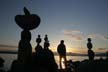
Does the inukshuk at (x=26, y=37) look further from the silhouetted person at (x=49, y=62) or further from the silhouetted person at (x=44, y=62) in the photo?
the silhouetted person at (x=49, y=62)

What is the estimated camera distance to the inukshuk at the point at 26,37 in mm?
4609

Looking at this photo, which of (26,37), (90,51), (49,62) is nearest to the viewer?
(49,62)

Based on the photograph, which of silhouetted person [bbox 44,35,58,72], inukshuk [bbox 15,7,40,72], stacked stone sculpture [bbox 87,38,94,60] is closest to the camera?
silhouetted person [bbox 44,35,58,72]

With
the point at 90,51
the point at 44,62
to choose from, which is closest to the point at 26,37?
the point at 44,62

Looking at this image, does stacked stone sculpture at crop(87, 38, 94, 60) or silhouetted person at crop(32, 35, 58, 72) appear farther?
stacked stone sculpture at crop(87, 38, 94, 60)

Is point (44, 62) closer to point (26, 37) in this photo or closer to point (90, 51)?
point (26, 37)

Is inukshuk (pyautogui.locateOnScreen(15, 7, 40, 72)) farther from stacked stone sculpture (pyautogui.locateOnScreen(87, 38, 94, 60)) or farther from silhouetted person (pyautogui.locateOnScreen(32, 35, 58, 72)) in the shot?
stacked stone sculpture (pyautogui.locateOnScreen(87, 38, 94, 60))

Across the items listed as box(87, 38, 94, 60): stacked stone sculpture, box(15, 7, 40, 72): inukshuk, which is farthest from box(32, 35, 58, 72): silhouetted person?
box(87, 38, 94, 60): stacked stone sculpture

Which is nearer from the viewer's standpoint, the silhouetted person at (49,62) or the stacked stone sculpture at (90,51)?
the silhouetted person at (49,62)

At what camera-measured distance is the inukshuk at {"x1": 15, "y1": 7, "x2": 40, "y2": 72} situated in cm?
461

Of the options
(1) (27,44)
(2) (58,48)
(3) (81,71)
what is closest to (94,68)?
(3) (81,71)

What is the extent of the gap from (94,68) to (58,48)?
9.39 m

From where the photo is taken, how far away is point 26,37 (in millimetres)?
5023

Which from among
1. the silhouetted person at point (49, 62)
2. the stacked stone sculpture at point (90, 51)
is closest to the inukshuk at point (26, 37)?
the silhouetted person at point (49, 62)
